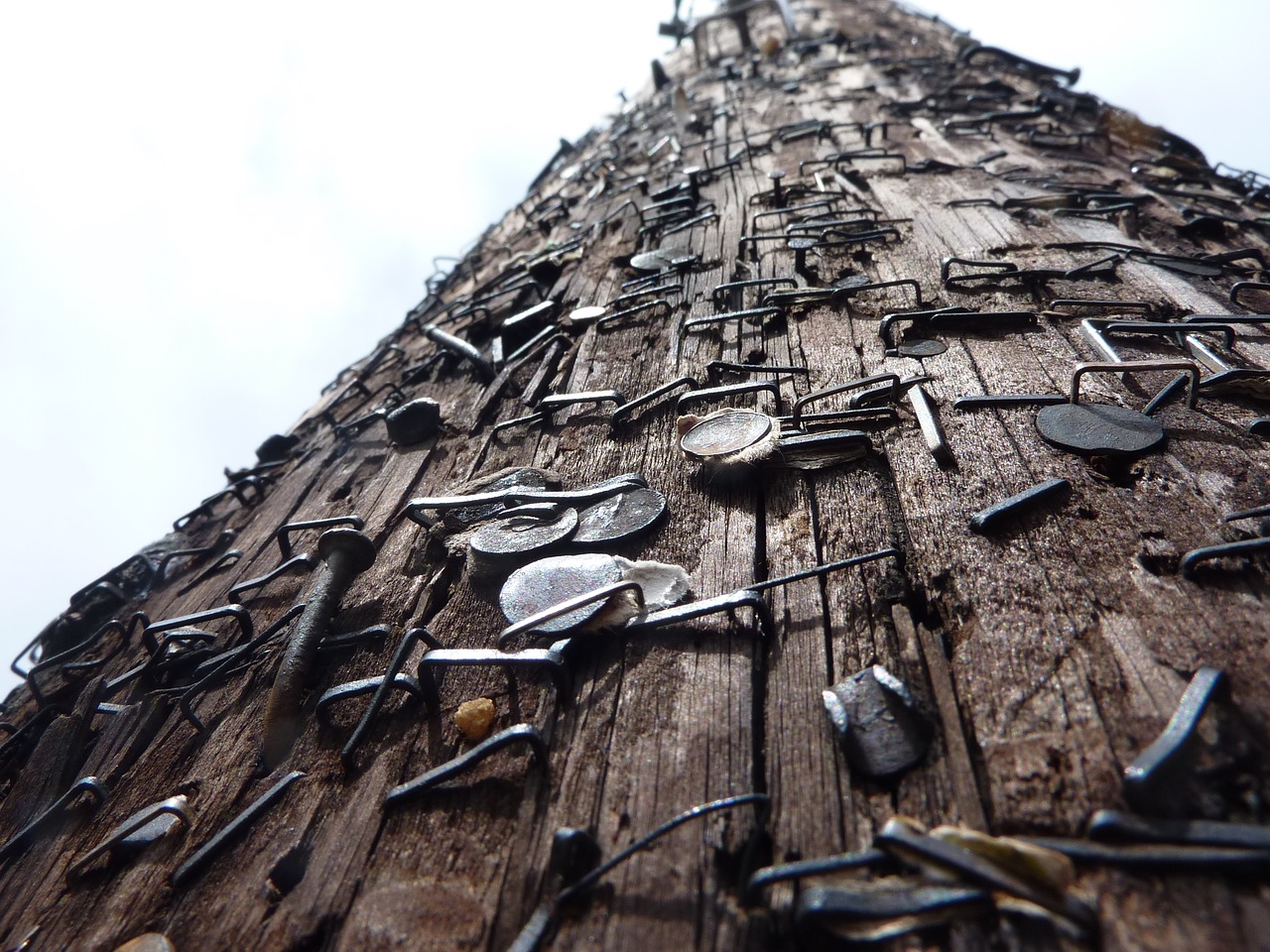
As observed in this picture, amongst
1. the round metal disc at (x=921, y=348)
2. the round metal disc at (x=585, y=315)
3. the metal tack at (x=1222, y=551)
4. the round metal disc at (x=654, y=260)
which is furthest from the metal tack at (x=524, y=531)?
the round metal disc at (x=654, y=260)

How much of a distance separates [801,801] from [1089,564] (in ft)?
3.16

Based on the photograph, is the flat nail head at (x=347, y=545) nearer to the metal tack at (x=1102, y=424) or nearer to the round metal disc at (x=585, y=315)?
the round metal disc at (x=585, y=315)

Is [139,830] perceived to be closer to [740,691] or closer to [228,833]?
[228,833]

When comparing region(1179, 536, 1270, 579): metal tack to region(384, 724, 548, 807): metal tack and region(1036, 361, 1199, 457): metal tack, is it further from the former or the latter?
region(384, 724, 548, 807): metal tack

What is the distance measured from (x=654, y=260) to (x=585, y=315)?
2.58 ft

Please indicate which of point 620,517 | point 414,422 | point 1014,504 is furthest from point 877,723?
point 414,422

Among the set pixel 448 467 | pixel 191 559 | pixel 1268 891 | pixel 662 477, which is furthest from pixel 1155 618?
pixel 191 559

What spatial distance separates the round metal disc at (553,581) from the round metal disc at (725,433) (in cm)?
63

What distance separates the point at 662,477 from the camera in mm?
2703

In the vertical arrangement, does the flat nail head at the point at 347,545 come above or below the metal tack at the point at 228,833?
above

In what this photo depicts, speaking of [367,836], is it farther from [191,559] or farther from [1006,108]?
[1006,108]

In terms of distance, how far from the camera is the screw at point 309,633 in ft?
6.81

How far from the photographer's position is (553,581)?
2.23m

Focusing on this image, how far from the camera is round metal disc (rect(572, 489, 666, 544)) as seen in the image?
7.92 ft
